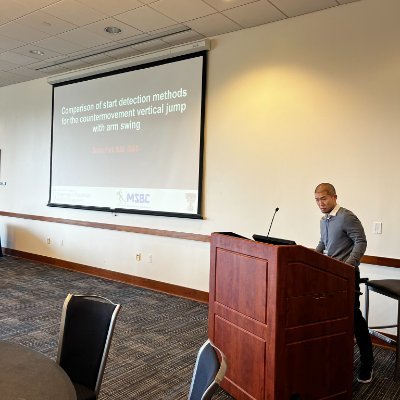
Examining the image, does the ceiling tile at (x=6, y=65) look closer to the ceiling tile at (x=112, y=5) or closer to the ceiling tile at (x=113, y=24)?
the ceiling tile at (x=113, y=24)

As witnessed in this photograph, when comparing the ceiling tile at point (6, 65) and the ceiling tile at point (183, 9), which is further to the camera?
the ceiling tile at point (6, 65)

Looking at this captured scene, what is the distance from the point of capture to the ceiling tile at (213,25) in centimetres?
459

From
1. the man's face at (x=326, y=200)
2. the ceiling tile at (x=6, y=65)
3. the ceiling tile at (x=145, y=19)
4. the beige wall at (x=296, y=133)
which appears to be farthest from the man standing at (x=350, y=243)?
the ceiling tile at (x=6, y=65)

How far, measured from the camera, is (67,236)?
704cm

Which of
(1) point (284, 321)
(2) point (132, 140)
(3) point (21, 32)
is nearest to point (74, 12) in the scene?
(3) point (21, 32)

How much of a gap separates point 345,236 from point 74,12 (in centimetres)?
375

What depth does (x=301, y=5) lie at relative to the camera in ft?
13.7

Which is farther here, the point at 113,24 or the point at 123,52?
the point at 123,52

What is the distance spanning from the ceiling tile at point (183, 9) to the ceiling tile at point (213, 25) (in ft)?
0.37

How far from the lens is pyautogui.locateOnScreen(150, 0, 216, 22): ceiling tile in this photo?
4203 millimetres

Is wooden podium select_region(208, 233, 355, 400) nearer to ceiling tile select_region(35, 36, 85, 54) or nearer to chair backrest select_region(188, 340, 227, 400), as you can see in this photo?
chair backrest select_region(188, 340, 227, 400)

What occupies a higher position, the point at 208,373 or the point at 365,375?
the point at 208,373

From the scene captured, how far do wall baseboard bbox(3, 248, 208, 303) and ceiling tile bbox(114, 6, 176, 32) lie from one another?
11.0 feet

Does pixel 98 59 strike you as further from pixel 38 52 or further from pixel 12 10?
pixel 12 10
